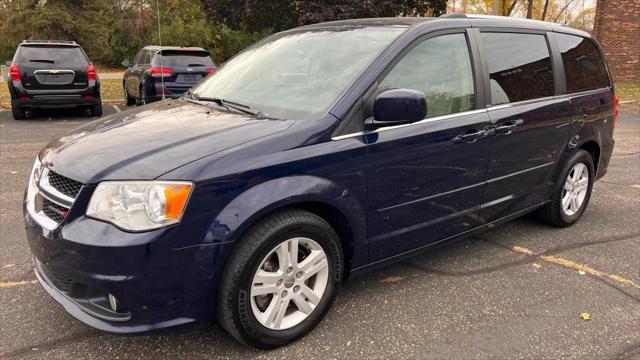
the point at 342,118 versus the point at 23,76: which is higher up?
the point at 342,118

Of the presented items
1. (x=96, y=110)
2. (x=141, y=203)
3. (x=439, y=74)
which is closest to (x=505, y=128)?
(x=439, y=74)

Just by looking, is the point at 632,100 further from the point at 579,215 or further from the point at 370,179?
the point at 370,179

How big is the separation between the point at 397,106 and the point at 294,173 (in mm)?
686

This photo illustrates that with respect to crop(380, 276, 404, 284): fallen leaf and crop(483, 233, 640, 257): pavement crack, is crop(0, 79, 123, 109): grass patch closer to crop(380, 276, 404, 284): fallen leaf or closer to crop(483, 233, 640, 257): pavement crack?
crop(380, 276, 404, 284): fallen leaf

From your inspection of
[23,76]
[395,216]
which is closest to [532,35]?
[395,216]

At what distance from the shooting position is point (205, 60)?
38.3ft

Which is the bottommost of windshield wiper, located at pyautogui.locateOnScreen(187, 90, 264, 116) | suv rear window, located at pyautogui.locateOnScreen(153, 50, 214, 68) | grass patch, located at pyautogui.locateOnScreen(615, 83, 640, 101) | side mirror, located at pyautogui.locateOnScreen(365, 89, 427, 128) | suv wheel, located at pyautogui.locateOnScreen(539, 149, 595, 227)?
grass patch, located at pyautogui.locateOnScreen(615, 83, 640, 101)

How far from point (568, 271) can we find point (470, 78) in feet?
5.20

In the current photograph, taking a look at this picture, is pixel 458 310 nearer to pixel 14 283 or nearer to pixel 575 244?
pixel 575 244

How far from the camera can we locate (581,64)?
4613 mm

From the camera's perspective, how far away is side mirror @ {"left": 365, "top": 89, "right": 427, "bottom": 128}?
2.82 meters

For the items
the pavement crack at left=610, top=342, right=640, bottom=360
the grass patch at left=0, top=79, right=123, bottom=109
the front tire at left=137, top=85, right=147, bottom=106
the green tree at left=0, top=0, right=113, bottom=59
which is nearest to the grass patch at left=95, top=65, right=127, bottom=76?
the green tree at left=0, top=0, right=113, bottom=59

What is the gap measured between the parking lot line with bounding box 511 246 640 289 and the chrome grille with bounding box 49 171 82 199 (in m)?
3.24

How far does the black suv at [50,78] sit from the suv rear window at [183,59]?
1.50 metres
